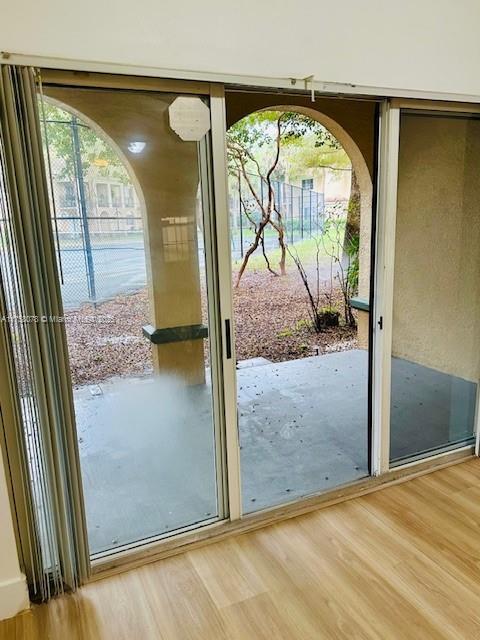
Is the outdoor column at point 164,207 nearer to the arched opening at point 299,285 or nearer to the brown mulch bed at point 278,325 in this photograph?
the arched opening at point 299,285

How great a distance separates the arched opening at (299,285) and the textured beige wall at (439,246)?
86 centimetres

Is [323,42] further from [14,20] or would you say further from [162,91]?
[14,20]

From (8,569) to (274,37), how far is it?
247cm

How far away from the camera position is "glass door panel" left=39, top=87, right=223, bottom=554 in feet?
6.04

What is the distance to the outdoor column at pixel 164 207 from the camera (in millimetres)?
1850

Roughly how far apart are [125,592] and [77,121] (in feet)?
6.44

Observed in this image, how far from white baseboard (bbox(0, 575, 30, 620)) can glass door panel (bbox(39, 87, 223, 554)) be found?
1.10 feet

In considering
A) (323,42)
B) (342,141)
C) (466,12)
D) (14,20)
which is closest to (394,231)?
(323,42)

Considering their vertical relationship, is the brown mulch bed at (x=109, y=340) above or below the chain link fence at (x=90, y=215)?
below

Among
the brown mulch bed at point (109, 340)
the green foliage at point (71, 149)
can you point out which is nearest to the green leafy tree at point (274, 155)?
the green foliage at point (71, 149)

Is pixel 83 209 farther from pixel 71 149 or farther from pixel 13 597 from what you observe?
pixel 13 597

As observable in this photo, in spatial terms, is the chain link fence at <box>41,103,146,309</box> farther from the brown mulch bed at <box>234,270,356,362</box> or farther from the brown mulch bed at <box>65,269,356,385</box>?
the brown mulch bed at <box>234,270,356,362</box>

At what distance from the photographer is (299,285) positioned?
584 cm

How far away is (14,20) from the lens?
1543mm
